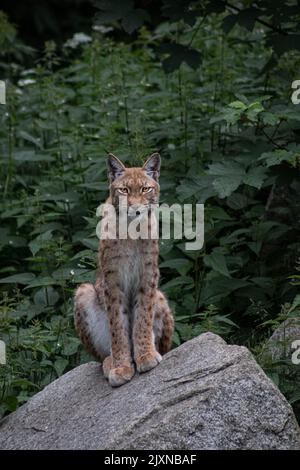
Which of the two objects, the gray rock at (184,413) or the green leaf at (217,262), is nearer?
the gray rock at (184,413)

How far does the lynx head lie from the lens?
6329mm

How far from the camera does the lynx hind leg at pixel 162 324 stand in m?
6.61

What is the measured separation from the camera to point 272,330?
24.7 feet

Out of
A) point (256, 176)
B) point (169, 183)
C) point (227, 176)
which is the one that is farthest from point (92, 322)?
point (169, 183)

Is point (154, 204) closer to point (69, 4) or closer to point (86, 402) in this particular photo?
point (86, 402)

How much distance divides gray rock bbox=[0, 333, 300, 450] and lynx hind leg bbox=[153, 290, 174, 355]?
0.41m

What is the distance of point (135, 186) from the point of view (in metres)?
6.36

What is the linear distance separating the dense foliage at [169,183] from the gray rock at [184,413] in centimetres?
59

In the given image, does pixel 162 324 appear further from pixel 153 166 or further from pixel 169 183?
pixel 169 183

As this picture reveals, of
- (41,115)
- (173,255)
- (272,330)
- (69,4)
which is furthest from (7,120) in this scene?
(69,4)

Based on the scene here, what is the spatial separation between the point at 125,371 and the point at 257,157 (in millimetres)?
2355

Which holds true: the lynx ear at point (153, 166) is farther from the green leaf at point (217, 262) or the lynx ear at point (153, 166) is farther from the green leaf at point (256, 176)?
the green leaf at point (217, 262)

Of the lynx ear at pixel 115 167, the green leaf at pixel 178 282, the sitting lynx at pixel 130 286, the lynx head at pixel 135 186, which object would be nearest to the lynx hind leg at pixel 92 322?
the sitting lynx at pixel 130 286

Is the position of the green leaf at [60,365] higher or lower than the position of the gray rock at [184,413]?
lower
